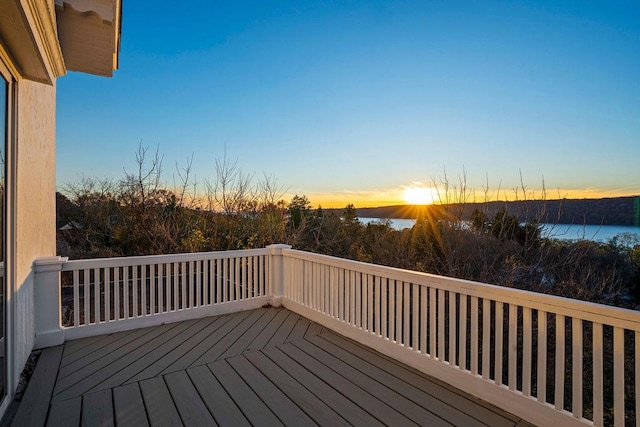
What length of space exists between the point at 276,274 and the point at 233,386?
2.20m

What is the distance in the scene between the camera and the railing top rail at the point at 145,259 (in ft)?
10.9

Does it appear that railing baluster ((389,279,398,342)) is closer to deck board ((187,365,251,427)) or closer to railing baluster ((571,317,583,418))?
railing baluster ((571,317,583,418))

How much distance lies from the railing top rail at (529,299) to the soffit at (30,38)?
2876mm

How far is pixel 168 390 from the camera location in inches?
93.6

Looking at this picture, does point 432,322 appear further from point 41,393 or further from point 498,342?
point 41,393

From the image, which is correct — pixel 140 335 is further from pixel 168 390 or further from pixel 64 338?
pixel 168 390

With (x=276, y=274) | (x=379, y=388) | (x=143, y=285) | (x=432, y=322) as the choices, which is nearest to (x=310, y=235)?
(x=276, y=274)

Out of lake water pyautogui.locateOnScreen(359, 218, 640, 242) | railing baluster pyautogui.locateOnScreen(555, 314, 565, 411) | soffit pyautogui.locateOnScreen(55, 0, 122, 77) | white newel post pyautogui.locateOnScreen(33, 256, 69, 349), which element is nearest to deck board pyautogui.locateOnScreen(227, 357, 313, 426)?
railing baluster pyautogui.locateOnScreen(555, 314, 565, 411)

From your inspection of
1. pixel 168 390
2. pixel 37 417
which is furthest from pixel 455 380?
pixel 37 417

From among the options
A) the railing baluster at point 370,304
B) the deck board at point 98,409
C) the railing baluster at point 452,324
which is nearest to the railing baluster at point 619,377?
the railing baluster at point 452,324

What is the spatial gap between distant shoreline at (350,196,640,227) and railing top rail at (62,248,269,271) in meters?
3.98

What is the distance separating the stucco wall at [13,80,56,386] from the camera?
231 centimetres

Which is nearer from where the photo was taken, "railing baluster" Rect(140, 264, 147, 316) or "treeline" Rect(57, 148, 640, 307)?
"railing baluster" Rect(140, 264, 147, 316)

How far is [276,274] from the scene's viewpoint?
15.1 feet
